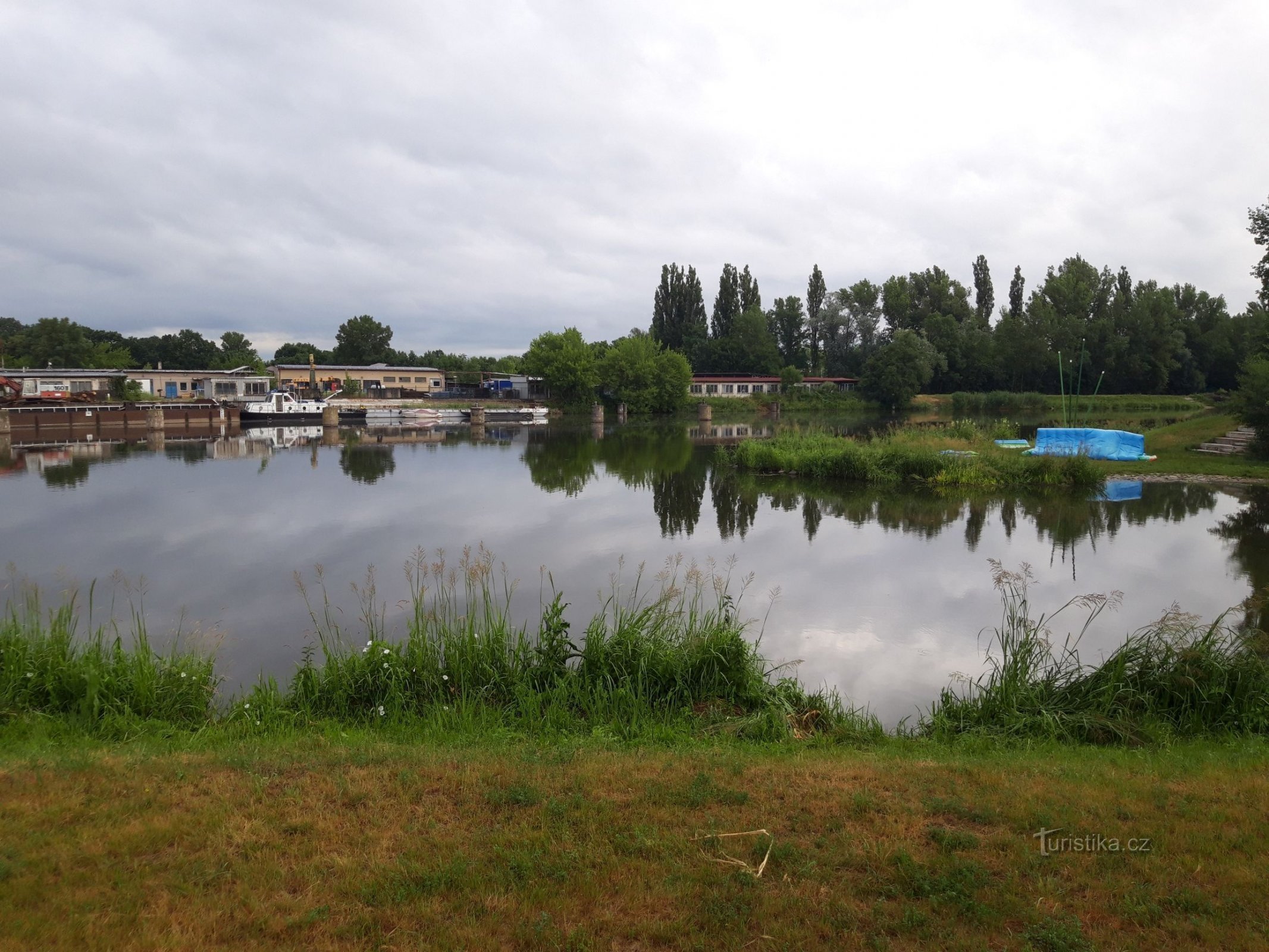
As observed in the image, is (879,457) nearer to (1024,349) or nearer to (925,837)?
(925,837)

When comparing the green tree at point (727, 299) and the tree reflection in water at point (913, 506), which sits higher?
the green tree at point (727, 299)

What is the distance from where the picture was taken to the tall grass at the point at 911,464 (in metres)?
22.4

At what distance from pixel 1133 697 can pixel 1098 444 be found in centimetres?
2435

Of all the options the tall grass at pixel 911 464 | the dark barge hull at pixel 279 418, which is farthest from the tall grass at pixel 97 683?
the dark barge hull at pixel 279 418

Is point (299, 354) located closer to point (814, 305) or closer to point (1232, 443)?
point (814, 305)

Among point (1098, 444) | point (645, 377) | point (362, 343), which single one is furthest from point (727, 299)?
point (1098, 444)

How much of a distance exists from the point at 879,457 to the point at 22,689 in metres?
22.7

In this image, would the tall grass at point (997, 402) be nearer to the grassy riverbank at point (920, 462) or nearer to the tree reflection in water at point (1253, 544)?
the grassy riverbank at point (920, 462)

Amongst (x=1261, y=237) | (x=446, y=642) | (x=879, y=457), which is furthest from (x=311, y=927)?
(x=1261, y=237)

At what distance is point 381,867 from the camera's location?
3873 mm

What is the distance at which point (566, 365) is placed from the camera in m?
71.6

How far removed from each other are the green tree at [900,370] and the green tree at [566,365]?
88.3ft

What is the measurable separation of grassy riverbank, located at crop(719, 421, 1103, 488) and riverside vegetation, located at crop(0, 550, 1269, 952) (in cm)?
1589

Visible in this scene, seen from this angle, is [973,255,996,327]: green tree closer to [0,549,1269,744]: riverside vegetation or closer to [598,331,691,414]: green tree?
[598,331,691,414]: green tree
